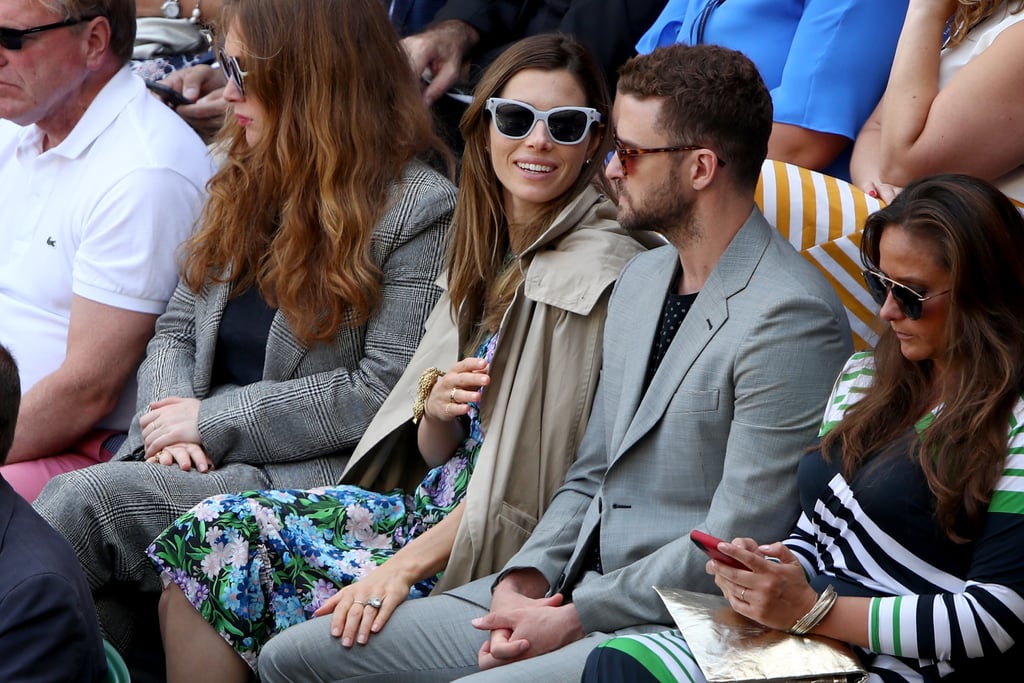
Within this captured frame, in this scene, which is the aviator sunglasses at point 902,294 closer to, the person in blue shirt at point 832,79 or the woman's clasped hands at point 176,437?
the person in blue shirt at point 832,79

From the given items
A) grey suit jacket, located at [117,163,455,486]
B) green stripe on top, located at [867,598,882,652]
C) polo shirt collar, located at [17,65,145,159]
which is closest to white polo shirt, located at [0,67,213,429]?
polo shirt collar, located at [17,65,145,159]

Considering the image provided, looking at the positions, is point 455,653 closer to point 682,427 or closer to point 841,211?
point 682,427

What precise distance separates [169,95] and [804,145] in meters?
2.52

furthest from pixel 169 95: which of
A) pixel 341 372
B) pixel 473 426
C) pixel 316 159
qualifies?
pixel 473 426

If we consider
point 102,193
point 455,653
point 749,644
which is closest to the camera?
point 749,644

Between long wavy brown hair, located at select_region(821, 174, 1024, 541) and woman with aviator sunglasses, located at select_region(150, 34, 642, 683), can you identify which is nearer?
long wavy brown hair, located at select_region(821, 174, 1024, 541)

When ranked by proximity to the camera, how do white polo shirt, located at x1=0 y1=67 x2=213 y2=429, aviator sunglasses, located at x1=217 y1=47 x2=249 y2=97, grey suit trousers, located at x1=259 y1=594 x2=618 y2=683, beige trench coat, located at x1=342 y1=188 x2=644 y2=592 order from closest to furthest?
grey suit trousers, located at x1=259 y1=594 x2=618 y2=683 < beige trench coat, located at x1=342 y1=188 x2=644 y2=592 < aviator sunglasses, located at x1=217 y1=47 x2=249 y2=97 < white polo shirt, located at x1=0 y1=67 x2=213 y2=429

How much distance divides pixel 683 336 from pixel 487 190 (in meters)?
0.94

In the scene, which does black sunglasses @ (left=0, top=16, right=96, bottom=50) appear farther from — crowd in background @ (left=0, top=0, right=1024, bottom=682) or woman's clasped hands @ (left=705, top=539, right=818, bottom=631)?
woman's clasped hands @ (left=705, top=539, right=818, bottom=631)

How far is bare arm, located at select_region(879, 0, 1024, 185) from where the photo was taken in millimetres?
3350

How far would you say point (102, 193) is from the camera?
14.5 feet

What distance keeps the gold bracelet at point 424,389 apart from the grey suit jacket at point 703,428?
1.82 feet

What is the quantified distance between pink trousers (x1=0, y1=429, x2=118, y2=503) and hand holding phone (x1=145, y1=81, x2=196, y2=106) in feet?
4.66

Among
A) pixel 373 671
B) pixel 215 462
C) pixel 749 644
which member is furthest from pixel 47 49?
pixel 749 644
